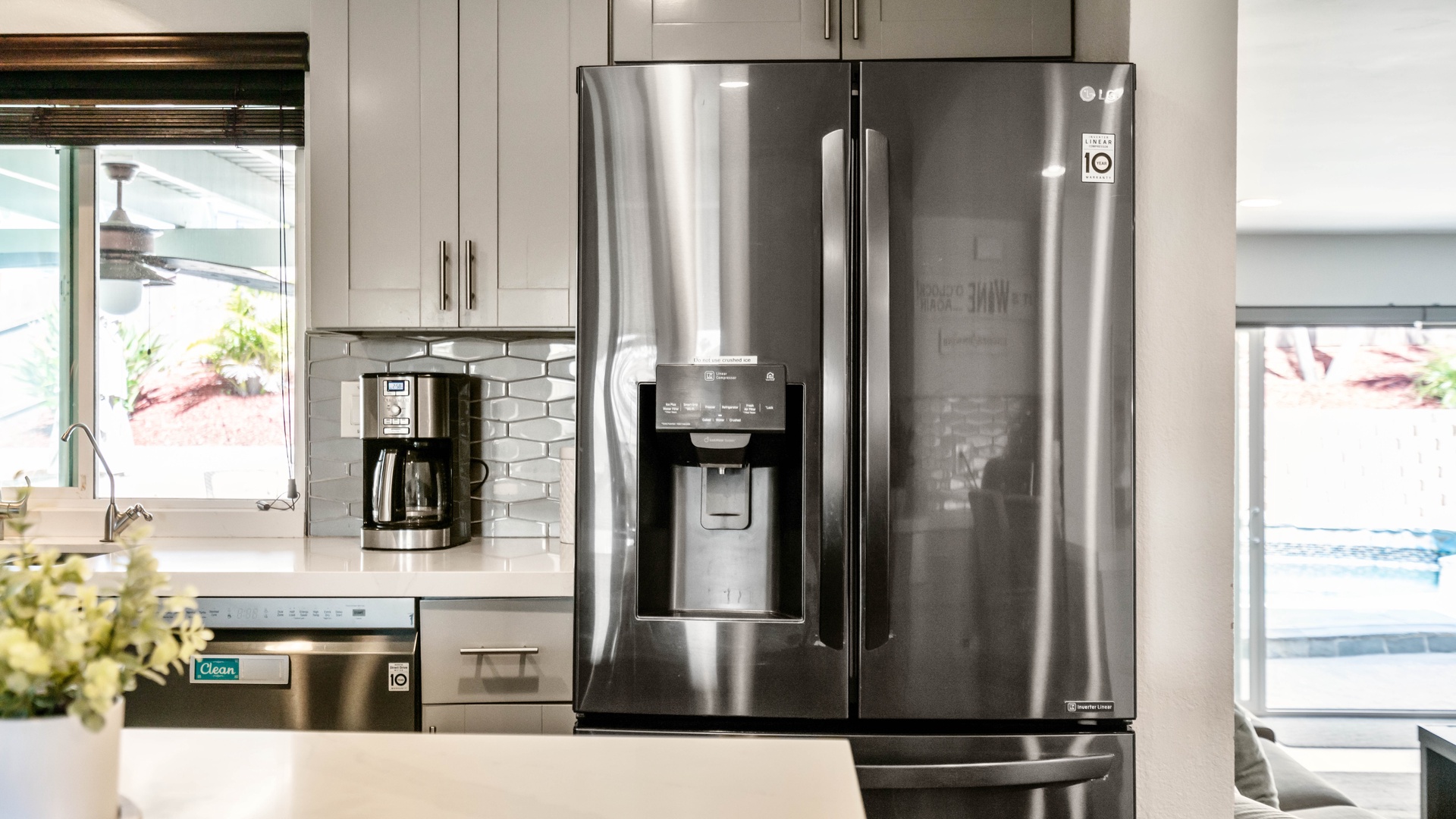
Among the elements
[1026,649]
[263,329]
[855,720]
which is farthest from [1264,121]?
[263,329]

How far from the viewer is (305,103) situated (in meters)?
2.40

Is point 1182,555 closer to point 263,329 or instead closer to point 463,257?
point 463,257

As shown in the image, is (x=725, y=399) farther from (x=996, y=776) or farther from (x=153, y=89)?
(x=153, y=89)

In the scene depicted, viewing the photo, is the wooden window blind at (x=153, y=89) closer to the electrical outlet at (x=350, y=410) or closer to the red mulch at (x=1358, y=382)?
the electrical outlet at (x=350, y=410)

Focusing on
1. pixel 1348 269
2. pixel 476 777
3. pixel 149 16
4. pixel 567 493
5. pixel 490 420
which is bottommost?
pixel 476 777

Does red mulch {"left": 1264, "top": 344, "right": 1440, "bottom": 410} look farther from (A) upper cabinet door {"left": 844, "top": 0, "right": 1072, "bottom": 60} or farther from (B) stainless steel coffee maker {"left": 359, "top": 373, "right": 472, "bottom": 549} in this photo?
(B) stainless steel coffee maker {"left": 359, "top": 373, "right": 472, "bottom": 549}

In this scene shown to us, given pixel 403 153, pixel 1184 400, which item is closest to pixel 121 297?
pixel 403 153

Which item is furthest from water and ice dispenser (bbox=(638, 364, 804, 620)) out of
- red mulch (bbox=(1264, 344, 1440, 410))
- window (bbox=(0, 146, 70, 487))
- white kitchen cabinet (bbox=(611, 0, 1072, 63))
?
red mulch (bbox=(1264, 344, 1440, 410))

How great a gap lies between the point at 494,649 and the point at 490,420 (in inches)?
31.5

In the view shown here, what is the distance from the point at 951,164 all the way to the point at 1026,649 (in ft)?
2.73

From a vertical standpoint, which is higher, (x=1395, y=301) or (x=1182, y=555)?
(x=1395, y=301)

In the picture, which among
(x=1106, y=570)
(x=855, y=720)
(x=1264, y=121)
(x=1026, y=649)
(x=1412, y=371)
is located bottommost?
(x=855, y=720)

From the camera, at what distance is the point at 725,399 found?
151 centimetres

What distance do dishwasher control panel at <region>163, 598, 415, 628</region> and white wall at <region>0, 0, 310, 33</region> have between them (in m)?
1.54
